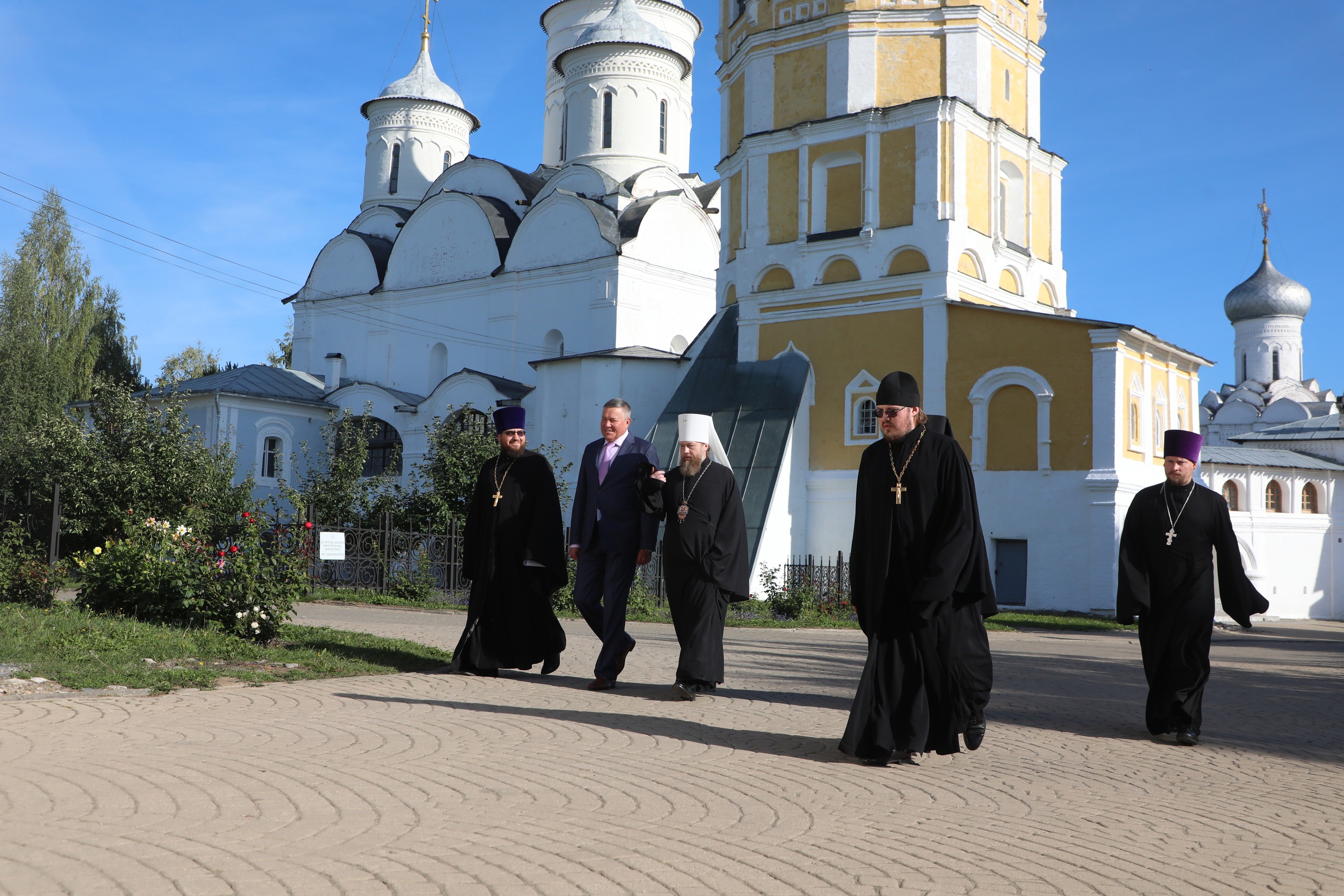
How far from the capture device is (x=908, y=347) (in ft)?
73.4

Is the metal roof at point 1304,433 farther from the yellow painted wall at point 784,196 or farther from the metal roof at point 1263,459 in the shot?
the yellow painted wall at point 784,196

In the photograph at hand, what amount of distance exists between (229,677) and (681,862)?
4387 mm

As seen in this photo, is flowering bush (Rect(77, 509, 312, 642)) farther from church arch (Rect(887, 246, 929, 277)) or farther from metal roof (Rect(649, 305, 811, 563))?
church arch (Rect(887, 246, 929, 277))

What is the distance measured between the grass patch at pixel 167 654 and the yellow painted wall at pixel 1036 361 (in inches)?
602

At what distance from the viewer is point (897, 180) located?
22750 mm

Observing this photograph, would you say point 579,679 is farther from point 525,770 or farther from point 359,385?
point 359,385

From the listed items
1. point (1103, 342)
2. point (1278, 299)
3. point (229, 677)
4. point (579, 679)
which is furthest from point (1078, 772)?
point (1278, 299)

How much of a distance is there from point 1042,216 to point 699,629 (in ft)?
69.4

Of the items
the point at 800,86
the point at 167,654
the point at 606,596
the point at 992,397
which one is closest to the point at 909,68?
the point at 800,86

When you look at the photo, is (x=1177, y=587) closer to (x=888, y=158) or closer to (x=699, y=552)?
(x=699, y=552)

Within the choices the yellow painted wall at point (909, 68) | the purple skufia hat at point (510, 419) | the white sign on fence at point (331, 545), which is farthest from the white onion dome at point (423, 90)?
the purple skufia hat at point (510, 419)

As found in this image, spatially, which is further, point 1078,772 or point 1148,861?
point 1078,772

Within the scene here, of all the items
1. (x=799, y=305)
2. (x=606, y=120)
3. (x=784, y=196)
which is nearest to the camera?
(x=799, y=305)

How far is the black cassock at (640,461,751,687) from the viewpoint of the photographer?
6508 millimetres
